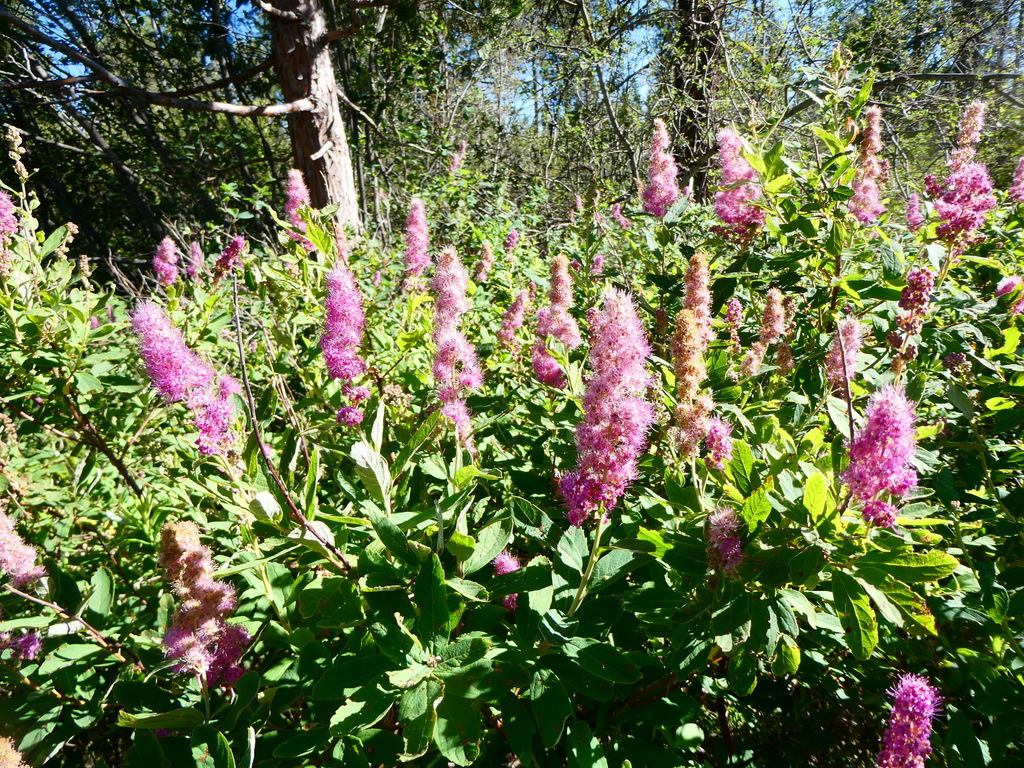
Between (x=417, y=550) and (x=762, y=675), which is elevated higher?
(x=417, y=550)

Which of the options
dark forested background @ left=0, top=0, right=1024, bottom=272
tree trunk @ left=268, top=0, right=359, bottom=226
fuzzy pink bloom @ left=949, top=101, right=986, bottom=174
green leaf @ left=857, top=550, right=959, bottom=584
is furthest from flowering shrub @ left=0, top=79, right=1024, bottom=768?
dark forested background @ left=0, top=0, right=1024, bottom=272

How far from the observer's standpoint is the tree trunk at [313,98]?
216 inches

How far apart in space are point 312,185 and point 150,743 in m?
5.35

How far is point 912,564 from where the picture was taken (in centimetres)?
112

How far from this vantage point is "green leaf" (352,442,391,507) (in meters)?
1.30

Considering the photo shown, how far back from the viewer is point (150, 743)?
4.49 feet

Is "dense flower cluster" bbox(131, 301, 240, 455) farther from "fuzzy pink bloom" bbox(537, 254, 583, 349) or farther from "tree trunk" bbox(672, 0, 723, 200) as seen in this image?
"tree trunk" bbox(672, 0, 723, 200)

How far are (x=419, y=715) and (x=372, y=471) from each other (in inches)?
20.2

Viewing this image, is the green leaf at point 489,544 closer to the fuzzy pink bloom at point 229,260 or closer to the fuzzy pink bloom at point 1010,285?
the fuzzy pink bloom at point 229,260

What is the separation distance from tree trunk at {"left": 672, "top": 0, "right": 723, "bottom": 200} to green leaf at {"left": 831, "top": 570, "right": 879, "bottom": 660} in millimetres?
6340

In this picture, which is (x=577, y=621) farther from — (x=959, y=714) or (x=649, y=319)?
(x=649, y=319)

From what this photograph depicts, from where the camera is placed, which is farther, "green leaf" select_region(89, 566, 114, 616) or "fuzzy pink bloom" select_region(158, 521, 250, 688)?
"green leaf" select_region(89, 566, 114, 616)

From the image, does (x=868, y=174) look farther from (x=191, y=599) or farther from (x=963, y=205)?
(x=191, y=599)

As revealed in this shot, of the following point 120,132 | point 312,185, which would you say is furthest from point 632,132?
point 120,132
